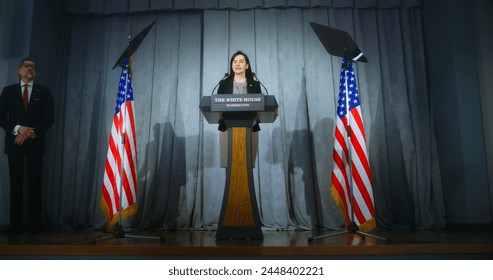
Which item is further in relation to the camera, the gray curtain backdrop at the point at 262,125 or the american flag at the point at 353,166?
the gray curtain backdrop at the point at 262,125

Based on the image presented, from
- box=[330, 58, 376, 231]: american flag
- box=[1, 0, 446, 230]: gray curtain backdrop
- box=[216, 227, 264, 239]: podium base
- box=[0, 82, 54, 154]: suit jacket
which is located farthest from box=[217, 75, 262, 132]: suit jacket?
box=[0, 82, 54, 154]: suit jacket

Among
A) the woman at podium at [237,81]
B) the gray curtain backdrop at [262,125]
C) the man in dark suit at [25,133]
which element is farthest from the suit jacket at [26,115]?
the woman at podium at [237,81]

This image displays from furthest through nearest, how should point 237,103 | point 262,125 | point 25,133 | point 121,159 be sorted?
point 262,125 → point 25,133 → point 121,159 → point 237,103

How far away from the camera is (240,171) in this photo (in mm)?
2955

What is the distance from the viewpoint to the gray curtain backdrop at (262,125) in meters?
4.47

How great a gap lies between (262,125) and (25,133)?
2521 millimetres

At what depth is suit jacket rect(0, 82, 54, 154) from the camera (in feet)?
12.5

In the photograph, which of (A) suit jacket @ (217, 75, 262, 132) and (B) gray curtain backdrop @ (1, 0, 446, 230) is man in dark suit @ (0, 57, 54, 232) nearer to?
(B) gray curtain backdrop @ (1, 0, 446, 230)

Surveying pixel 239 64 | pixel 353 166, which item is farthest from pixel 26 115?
pixel 353 166

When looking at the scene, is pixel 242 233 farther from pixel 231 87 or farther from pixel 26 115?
pixel 26 115

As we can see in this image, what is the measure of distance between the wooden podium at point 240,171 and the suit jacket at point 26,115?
6.62ft

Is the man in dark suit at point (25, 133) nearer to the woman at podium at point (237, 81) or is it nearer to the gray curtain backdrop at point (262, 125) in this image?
the gray curtain backdrop at point (262, 125)

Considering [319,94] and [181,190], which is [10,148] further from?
[319,94]
